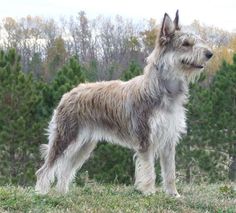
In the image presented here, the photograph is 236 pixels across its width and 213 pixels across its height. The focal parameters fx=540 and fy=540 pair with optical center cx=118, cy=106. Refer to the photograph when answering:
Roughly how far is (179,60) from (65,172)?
8.04 feet

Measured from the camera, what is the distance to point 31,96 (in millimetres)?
21141

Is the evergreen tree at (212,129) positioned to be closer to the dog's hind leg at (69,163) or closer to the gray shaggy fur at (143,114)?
the dog's hind leg at (69,163)

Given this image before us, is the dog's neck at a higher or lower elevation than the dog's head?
lower

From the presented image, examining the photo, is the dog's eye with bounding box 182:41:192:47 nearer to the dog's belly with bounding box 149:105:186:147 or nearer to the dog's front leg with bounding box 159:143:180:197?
the dog's belly with bounding box 149:105:186:147

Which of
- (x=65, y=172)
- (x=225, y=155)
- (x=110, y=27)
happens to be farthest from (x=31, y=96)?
(x=110, y=27)

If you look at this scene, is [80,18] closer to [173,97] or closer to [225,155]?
[225,155]

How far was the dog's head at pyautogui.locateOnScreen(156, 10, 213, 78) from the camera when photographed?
735cm

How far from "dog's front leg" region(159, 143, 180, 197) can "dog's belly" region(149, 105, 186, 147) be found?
0.53 ft

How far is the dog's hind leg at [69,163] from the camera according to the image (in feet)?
26.4

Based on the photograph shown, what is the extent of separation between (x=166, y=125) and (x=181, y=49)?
3.49ft

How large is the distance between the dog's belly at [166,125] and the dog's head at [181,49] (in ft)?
1.91

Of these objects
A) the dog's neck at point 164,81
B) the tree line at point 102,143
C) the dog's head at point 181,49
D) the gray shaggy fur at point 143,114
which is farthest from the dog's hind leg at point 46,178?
the tree line at point 102,143

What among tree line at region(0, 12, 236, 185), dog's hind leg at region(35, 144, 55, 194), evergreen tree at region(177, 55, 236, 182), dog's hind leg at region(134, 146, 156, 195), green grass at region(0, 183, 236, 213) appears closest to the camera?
green grass at region(0, 183, 236, 213)

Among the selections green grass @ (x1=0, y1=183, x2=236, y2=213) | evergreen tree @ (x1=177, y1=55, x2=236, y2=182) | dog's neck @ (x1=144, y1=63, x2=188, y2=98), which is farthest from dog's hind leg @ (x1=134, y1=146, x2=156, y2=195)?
evergreen tree @ (x1=177, y1=55, x2=236, y2=182)
